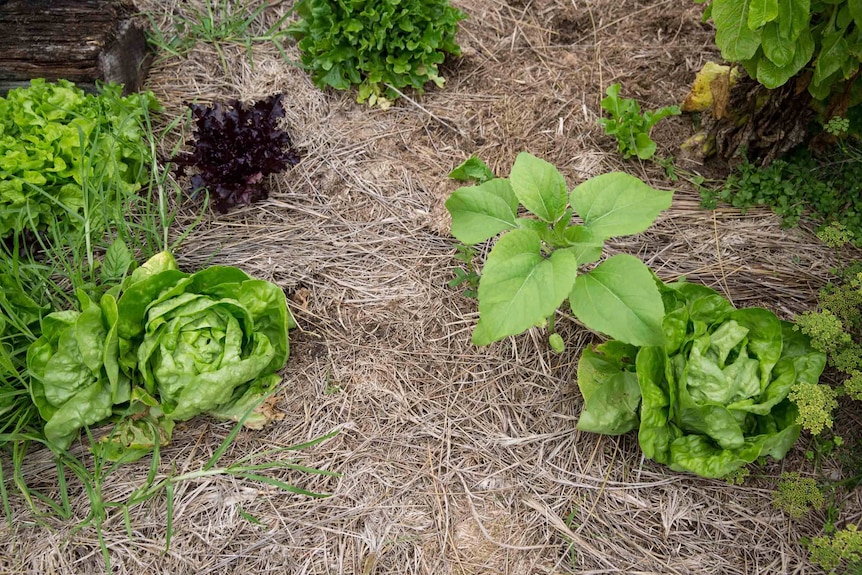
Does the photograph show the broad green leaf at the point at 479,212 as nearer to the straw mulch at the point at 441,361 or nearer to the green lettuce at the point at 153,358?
the straw mulch at the point at 441,361

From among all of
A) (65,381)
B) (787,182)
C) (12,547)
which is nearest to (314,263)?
(65,381)

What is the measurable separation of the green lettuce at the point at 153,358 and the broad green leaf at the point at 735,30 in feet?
6.31

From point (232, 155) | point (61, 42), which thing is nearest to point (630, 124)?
point (232, 155)

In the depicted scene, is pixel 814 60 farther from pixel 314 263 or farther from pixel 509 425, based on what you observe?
pixel 314 263

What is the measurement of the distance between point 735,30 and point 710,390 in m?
1.32

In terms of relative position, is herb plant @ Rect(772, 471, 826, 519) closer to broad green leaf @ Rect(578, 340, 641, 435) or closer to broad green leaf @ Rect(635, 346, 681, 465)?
broad green leaf @ Rect(635, 346, 681, 465)

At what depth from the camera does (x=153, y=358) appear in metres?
2.27

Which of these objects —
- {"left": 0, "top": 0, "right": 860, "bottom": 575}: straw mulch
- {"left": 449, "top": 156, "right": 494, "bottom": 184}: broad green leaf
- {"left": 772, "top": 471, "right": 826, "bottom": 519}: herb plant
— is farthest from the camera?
{"left": 449, "top": 156, "right": 494, "bottom": 184}: broad green leaf

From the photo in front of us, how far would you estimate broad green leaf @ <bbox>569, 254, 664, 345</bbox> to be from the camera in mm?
1845

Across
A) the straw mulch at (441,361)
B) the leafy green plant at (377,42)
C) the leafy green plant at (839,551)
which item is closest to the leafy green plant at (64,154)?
Result: the straw mulch at (441,361)

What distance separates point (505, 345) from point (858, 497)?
1303 mm

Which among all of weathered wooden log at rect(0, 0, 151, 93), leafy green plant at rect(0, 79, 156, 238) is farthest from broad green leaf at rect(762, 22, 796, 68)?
weathered wooden log at rect(0, 0, 151, 93)

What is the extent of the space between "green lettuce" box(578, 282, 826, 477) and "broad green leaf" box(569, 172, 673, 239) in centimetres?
35

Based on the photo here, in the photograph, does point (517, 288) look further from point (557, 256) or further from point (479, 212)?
point (479, 212)
